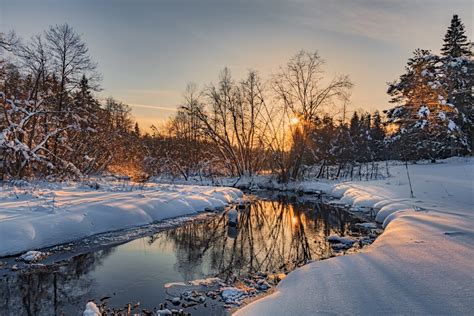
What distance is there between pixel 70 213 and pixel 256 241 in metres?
5.61

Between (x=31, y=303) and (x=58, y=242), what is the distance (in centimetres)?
340

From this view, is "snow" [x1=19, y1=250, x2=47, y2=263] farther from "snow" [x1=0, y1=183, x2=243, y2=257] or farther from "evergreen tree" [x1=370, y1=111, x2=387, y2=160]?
"evergreen tree" [x1=370, y1=111, x2=387, y2=160]

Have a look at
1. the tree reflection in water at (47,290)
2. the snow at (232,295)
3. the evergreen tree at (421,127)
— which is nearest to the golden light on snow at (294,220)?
the snow at (232,295)

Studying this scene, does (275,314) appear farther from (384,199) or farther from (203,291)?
(384,199)

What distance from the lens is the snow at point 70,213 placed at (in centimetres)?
799

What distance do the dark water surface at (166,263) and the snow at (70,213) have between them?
128cm

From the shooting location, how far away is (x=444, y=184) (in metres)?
16.1

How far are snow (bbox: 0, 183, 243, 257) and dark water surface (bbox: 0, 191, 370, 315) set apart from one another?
4.20ft

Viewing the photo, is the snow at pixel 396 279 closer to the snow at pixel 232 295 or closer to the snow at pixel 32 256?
the snow at pixel 232 295

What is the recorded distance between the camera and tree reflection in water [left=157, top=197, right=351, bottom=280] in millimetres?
7535

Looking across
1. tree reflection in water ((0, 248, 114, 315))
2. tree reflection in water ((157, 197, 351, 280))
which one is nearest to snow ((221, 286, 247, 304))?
tree reflection in water ((157, 197, 351, 280))

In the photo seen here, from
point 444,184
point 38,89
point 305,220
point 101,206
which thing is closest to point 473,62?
point 444,184

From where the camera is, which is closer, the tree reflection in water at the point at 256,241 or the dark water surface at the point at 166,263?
the dark water surface at the point at 166,263

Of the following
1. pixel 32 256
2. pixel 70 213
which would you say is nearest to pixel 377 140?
pixel 70 213
